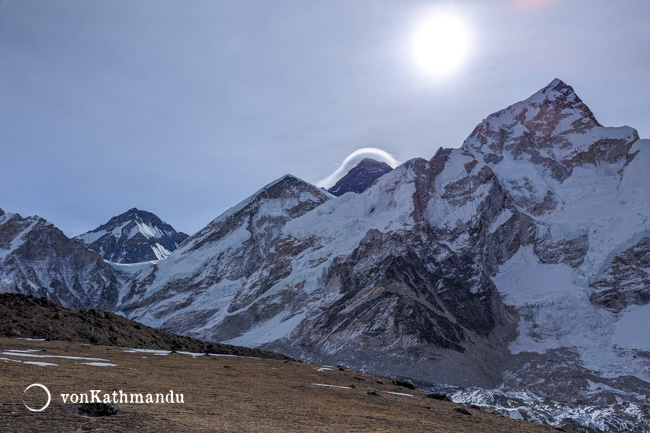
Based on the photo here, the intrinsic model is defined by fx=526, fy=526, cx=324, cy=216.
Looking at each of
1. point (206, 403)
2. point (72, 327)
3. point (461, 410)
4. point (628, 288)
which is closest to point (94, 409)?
point (206, 403)

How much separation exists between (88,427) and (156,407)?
4161 mm

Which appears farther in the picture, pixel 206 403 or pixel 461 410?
pixel 461 410

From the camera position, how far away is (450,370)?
158375 mm

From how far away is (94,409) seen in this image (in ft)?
53.0

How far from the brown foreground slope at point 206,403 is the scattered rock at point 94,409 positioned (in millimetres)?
296

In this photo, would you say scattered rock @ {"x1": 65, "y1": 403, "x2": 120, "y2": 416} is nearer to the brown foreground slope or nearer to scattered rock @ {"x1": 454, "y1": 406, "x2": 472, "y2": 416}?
the brown foreground slope

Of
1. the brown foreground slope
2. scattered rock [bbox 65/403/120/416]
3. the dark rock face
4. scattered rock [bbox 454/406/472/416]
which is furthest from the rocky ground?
the dark rock face

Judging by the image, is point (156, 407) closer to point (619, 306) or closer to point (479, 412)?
point (479, 412)

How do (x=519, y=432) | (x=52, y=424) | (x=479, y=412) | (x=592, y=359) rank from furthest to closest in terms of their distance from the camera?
(x=592, y=359), (x=479, y=412), (x=519, y=432), (x=52, y=424)

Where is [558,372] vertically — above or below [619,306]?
below

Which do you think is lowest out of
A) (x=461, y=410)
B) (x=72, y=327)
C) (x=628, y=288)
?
(x=461, y=410)

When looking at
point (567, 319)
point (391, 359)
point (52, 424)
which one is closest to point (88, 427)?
point (52, 424)

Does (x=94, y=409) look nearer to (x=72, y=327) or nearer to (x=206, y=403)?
(x=206, y=403)

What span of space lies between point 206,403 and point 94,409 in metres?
5.82
